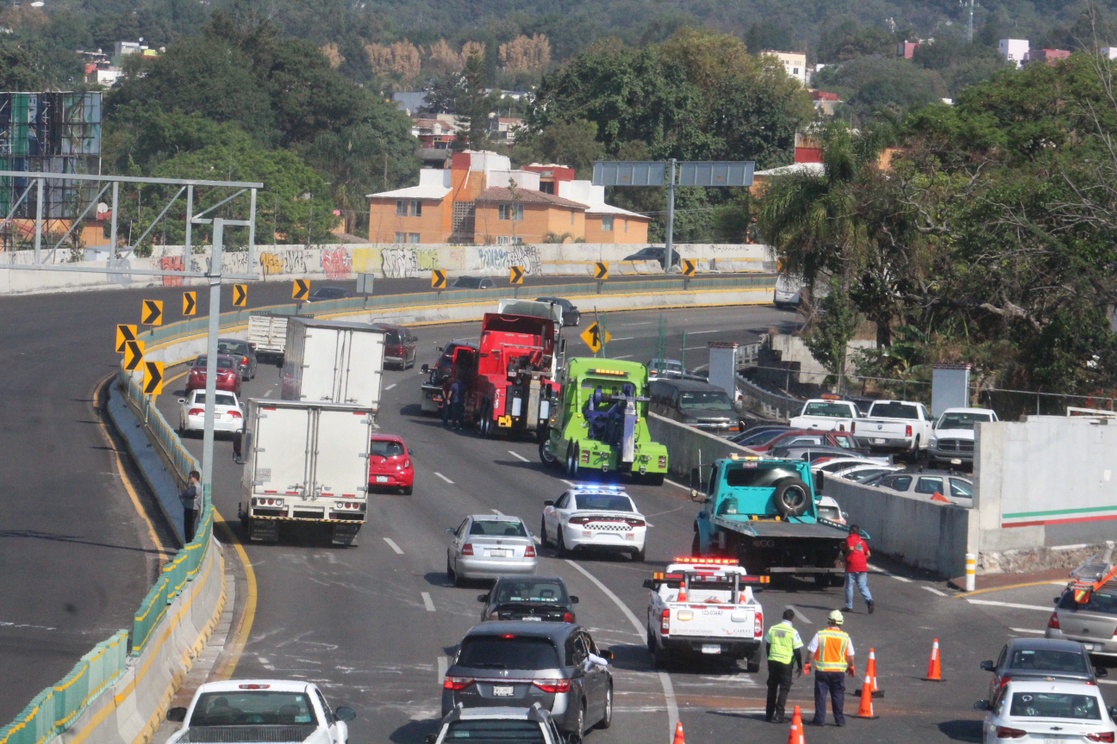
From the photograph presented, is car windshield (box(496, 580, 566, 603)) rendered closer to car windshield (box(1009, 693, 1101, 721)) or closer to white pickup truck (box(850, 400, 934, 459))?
car windshield (box(1009, 693, 1101, 721))

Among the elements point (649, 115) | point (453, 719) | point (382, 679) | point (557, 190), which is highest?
point (649, 115)

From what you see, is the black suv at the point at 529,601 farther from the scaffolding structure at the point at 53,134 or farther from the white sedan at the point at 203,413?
the scaffolding structure at the point at 53,134

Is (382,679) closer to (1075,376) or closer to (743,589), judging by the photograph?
(743,589)

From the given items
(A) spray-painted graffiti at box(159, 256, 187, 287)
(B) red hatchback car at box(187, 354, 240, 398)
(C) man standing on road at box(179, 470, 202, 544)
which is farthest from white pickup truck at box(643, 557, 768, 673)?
(A) spray-painted graffiti at box(159, 256, 187, 287)

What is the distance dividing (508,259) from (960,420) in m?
58.6

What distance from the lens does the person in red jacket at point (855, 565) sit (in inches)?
1009

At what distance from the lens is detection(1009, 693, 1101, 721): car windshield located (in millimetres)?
15930

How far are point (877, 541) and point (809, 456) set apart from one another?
4395mm

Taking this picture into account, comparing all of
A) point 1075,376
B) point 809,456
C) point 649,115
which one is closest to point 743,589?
point 809,456

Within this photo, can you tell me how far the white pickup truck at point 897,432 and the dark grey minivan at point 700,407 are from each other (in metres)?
3.87

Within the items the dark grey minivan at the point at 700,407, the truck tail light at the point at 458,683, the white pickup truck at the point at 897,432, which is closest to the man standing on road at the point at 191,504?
the truck tail light at the point at 458,683

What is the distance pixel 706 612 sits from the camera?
20.5m

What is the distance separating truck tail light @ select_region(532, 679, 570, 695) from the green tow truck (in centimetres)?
2254

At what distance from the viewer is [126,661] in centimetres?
1563
